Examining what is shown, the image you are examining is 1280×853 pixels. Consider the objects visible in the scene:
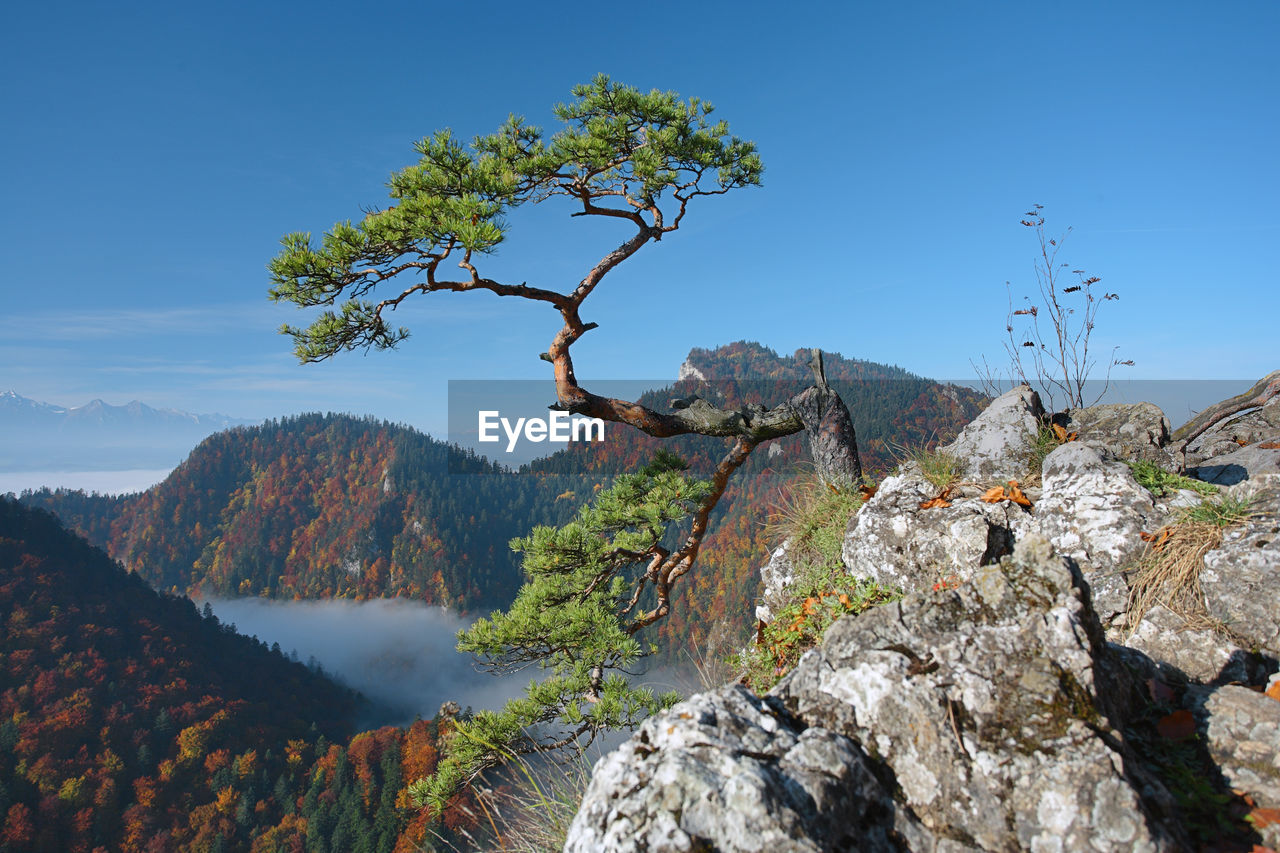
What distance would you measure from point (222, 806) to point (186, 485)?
11595 centimetres

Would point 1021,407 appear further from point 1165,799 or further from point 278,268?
point 278,268

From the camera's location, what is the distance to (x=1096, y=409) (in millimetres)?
6176

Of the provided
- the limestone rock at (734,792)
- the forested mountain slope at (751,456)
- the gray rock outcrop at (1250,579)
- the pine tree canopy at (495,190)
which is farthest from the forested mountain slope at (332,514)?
the limestone rock at (734,792)

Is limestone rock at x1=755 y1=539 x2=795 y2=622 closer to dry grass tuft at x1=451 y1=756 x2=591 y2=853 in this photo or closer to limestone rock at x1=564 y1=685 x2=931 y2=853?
dry grass tuft at x1=451 y1=756 x2=591 y2=853

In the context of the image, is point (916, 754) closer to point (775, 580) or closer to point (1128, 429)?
point (775, 580)

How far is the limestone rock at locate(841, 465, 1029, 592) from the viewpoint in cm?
439

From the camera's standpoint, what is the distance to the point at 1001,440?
5758mm

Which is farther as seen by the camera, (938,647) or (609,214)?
(609,214)

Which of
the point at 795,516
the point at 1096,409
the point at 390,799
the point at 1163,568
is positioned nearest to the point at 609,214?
the point at 795,516

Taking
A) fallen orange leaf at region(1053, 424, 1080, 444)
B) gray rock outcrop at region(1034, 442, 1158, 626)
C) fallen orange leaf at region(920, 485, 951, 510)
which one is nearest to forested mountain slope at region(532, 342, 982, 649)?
fallen orange leaf at region(1053, 424, 1080, 444)

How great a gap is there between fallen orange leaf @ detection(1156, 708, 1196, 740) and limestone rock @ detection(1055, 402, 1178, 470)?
3.18 metres

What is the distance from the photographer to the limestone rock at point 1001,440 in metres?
5.58

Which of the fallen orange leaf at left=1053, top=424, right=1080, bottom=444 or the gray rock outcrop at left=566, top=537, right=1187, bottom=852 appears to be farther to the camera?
the fallen orange leaf at left=1053, top=424, right=1080, bottom=444

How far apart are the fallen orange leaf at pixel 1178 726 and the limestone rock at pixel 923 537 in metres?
1.78
